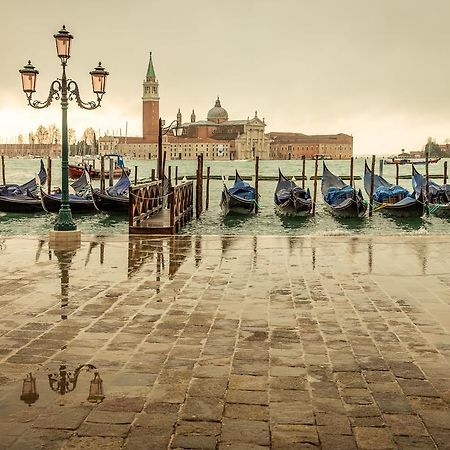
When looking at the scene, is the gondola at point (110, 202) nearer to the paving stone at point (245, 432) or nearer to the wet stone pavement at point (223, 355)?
the wet stone pavement at point (223, 355)

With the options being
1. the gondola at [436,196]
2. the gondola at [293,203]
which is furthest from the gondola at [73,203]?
the gondola at [436,196]

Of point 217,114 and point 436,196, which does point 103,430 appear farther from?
point 217,114

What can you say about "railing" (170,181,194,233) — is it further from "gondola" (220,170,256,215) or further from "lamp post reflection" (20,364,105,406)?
"lamp post reflection" (20,364,105,406)

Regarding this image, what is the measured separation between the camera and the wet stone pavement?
2.99 meters

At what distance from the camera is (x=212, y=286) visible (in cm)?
638

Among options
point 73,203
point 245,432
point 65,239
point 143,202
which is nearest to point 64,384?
point 245,432

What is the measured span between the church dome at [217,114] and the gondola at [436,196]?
110032mm

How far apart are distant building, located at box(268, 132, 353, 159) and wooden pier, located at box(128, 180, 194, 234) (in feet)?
370

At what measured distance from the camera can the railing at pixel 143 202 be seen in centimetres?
1239

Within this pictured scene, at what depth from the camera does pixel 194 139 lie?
123438 millimetres

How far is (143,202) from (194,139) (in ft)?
364

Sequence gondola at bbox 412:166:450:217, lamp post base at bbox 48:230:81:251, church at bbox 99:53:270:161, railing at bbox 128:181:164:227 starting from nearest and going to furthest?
lamp post base at bbox 48:230:81:251, railing at bbox 128:181:164:227, gondola at bbox 412:166:450:217, church at bbox 99:53:270:161

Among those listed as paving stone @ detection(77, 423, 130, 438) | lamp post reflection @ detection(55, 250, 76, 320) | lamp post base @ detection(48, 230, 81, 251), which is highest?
lamp post base @ detection(48, 230, 81, 251)

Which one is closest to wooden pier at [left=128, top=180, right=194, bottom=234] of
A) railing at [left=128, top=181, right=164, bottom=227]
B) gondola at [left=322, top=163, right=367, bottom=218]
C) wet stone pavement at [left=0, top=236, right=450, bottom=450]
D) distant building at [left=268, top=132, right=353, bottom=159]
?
railing at [left=128, top=181, right=164, bottom=227]
